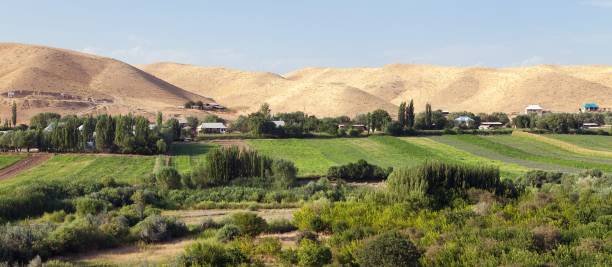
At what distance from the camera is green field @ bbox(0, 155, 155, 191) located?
42622 mm

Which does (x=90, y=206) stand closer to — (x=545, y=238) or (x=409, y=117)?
(x=545, y=238)

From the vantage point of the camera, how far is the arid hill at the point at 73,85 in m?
110

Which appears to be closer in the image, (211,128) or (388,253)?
(388,253)

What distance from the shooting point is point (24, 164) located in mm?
50344

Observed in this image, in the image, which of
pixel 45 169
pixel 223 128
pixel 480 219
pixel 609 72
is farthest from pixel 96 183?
pixel 609 72

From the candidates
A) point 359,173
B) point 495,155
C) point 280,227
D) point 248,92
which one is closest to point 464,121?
point 495,155

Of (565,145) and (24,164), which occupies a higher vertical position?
(565,145)

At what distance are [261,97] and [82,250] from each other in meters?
161

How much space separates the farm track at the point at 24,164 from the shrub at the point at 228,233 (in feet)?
103

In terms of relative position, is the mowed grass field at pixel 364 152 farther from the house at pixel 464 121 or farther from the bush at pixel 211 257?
the bush at pixel 211 257

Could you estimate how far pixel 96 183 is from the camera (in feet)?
119

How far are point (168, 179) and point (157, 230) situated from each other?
1707cm

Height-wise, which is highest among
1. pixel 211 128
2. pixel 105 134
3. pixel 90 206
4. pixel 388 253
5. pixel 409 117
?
pixel 409 117

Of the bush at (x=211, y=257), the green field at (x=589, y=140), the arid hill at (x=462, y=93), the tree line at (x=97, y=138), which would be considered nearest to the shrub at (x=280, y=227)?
the bush at (x=211, y=257)
